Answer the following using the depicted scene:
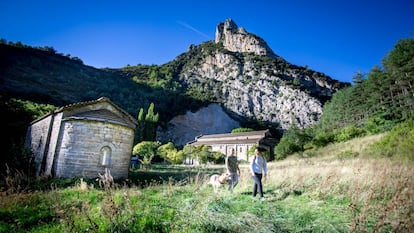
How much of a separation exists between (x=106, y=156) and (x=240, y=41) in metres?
111

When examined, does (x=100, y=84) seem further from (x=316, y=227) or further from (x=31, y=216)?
(x=316, y=227)

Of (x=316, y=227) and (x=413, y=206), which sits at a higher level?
(x=413, y=206)

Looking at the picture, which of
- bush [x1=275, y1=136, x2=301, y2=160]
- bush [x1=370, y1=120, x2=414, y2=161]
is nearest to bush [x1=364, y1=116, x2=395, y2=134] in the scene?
bush [x1=370, y1=120, x2=414, y2=161]

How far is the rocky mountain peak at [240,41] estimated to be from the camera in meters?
111

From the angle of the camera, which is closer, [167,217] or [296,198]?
[167,217]

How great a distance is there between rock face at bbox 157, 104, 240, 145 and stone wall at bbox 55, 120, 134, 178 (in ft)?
144

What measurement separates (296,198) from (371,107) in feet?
127

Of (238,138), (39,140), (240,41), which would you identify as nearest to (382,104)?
(238,138)

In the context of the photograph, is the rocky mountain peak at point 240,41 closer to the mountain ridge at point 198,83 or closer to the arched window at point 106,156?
the mountain ridge at point 198,83

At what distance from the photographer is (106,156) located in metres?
14.6

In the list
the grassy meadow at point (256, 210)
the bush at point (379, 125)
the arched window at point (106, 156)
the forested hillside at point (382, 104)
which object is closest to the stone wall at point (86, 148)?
the arched window at point (106, 156)

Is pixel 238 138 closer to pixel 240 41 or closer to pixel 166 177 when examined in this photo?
pixel 166 177

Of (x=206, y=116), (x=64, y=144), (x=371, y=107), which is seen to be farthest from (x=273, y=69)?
(x=64, y=144)

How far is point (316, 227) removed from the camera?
14.0ft
